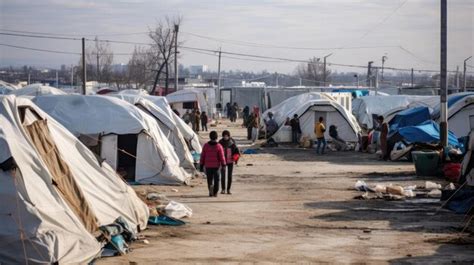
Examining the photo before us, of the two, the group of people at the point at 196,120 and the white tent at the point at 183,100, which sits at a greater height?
the white tent at the point at 183,100

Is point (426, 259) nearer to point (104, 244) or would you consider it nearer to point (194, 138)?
point (104, 244)

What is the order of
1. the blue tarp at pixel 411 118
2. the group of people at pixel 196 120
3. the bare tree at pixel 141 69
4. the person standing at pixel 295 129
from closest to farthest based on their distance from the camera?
the blue tarp at pixel 411 118
the person standing at pixel 295 129
the group of people at pixel 196 120
the bare tree at pixel 141 69

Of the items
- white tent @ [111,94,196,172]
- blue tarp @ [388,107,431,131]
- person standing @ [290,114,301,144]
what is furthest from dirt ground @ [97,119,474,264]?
person standing @ [290,114,301,144]

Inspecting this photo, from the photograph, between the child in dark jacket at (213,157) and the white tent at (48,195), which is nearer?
the white tent at (48,195)

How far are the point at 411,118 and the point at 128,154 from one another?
1583cm

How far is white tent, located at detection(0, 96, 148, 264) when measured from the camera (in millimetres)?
10781

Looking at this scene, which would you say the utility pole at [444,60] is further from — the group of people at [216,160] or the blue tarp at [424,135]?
the group of people at [216,160]

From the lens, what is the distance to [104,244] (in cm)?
1255

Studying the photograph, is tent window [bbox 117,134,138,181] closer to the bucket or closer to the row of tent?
the row of tent

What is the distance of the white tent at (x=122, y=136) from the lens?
73.8 feet

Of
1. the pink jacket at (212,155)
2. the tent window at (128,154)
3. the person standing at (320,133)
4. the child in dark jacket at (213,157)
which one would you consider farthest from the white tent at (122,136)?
the person standing at (320,133)

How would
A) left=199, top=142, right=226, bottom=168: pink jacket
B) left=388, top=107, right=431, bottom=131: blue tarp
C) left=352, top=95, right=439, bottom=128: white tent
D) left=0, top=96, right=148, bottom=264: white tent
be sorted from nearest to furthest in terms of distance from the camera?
left=0, top=96, right=148, bottom=264: white tent
left=199, top=142, right=226, bottom=168: pink jacket
left=388, top=107, right=431, bottom=131: blue tarp
left=352, top=95, right=439, bottom=128: white tent

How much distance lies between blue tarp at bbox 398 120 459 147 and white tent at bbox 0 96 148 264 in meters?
16.7

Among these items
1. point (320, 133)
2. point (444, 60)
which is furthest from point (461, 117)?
point (444, 60)
